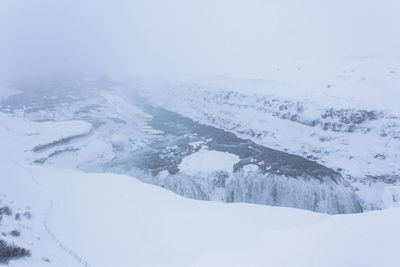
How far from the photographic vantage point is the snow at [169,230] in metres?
7.47

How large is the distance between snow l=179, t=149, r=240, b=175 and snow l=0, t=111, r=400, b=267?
10.7 meters

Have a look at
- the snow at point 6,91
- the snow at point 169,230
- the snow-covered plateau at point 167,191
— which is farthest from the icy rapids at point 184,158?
the snow at point 6,91

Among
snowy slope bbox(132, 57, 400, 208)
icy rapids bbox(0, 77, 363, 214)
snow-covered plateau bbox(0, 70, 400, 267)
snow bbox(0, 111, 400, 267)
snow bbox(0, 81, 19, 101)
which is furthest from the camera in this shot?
snow bbox(0, 81, 19, 101)

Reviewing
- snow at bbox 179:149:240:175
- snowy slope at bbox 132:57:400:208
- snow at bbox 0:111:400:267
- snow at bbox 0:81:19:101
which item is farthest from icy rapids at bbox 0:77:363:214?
snow at bbox 0:81:19:101

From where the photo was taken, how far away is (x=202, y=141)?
37.4 meters

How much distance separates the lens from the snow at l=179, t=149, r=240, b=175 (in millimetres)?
30312

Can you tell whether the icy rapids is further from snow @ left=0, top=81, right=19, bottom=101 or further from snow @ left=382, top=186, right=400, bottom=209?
snow @ left=0, top=81, right=19, bottom=101

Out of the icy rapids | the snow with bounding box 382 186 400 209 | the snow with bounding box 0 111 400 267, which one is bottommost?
the icy rapids

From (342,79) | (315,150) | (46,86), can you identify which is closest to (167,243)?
(315,150)

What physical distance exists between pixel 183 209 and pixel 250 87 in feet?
103

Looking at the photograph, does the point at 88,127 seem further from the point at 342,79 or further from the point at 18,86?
the point at 18,86

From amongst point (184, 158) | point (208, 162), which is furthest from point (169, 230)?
point (184, 158)

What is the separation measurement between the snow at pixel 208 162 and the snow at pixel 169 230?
10714 millimetres

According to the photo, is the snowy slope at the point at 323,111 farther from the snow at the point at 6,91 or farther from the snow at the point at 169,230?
the snow at the point at 6,91
